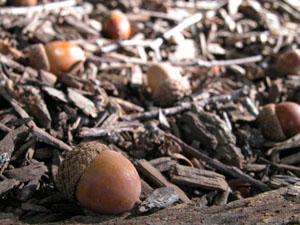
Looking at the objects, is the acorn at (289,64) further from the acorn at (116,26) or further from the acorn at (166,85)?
the acorn at (116,26)

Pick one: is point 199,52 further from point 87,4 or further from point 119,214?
point 119,214

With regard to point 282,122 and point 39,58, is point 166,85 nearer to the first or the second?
point 282,122

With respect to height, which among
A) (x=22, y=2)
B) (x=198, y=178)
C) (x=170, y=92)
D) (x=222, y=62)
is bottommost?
(x=198, y=178)

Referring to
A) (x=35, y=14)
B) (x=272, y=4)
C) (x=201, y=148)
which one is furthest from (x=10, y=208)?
(x=272, y=4)

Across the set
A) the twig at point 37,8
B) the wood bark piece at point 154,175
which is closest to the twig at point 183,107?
the wood bark piece at point 154,175

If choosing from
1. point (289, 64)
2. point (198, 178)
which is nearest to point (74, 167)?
point (198, 178)

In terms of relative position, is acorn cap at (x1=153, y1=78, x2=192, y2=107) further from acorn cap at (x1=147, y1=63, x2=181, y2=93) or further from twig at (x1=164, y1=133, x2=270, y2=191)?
twig at (x1=164, y1=133, x2=270, y2=191)

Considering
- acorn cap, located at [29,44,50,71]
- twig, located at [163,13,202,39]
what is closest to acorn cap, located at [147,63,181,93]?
twig, located at [163,13,202,39]
